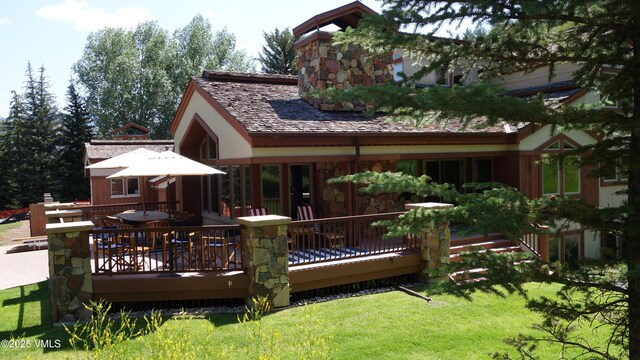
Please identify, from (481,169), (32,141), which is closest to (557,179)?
(481,169)

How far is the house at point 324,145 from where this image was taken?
12414 mm

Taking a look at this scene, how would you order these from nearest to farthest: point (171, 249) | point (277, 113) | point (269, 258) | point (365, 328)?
point (365, 328) < point (269, 258) < point (171, 249) < point (277, 113)

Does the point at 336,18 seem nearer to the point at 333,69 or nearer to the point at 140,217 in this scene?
the point at 333,69

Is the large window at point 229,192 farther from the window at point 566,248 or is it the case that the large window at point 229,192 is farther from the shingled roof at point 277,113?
the window at point 566,248

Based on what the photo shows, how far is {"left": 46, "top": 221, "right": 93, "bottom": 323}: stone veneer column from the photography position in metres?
8.23

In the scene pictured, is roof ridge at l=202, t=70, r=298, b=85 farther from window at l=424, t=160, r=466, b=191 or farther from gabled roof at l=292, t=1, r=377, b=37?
window at l=424, t=160, r=466, b=191

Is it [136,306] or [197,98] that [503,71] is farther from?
[197,98]

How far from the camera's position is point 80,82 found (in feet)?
147

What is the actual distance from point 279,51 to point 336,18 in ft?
92.8

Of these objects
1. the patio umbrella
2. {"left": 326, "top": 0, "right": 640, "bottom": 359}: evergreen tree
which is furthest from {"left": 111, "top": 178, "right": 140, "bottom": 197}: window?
{"left": 326, "top": 0, "right": 640, "bottom": 359}: evergreen tree

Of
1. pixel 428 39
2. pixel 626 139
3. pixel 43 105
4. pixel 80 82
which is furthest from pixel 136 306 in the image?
pixel 80 82

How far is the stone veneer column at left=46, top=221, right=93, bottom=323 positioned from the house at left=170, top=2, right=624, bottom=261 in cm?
448

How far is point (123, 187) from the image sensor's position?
27609 mm

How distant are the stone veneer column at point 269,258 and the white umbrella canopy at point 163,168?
2.32m
